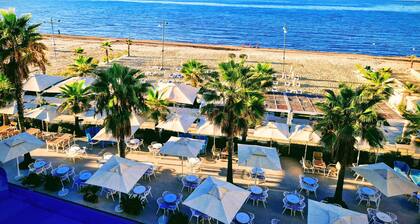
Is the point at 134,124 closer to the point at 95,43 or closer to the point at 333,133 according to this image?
the point at 333,133

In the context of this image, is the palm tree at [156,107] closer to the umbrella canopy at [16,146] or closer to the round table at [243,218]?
the umbrella canopy at [16,146]

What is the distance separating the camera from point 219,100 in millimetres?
15094

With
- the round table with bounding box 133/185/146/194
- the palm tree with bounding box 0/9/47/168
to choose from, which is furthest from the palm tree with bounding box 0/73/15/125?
the round table with bounding box 133/185/146/194

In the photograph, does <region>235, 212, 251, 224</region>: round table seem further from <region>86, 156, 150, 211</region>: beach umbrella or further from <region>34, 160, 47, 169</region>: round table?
<region>34, 160, 47, 169</region>: round table

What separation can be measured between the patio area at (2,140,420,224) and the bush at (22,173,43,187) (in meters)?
0.38

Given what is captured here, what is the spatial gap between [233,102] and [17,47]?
1048 cm

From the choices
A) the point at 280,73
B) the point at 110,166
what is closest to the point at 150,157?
the point at 110,166

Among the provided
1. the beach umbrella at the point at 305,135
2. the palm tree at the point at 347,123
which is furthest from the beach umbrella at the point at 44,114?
the palm tree at the point at 347,123

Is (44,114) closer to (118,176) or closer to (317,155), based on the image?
(118,176)

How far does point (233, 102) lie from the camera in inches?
583

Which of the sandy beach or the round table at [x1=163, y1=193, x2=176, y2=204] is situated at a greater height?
the sandy beach

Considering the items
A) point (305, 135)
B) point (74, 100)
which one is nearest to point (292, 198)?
point (305, 135)

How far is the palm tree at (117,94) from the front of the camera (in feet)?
46.6

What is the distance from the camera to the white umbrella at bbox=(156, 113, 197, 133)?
18.5 m
